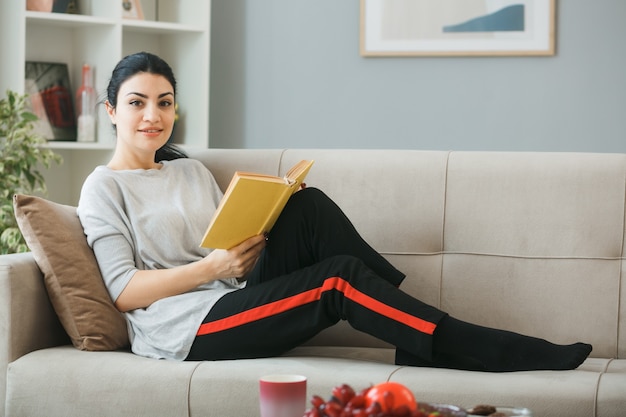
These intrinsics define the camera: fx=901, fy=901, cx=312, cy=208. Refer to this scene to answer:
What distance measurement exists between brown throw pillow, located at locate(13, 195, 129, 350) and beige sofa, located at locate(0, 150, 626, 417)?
4 centimetres

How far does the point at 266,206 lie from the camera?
6.66 feet

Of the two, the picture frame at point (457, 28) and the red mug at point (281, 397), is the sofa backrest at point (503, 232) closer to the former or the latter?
the red mug at point (281, 397)

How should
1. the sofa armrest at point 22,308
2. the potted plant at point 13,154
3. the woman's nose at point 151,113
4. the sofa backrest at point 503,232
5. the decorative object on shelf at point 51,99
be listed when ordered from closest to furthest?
the sofa armrest at point 22,308 < the sofa backrest at point 503,232 < the woman's nose at point 151,113 < the potted plant at point 13,154 < the decorative object on shelf at point 51,99

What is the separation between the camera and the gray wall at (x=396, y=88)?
3508 millimetres

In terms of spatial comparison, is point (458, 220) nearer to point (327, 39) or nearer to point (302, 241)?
point (302, 241)

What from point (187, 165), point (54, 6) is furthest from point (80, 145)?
point (187, 165)

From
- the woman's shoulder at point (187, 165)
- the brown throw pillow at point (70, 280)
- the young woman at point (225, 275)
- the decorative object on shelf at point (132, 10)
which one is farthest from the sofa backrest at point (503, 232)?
the decorative object on shelf at point (132, 10)

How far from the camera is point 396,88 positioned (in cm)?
370

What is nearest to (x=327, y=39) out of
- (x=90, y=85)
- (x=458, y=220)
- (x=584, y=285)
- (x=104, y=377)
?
(x=90, y=85)

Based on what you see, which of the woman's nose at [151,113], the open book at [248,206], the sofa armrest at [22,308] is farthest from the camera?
the woman's nose at [151,113]

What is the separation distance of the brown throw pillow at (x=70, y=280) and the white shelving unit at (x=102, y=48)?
133cm

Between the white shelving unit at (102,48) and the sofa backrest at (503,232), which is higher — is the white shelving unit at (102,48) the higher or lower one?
the higher one

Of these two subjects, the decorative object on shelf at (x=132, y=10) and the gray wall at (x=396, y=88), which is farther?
the decorative object on shelf at (x=132, y=10)

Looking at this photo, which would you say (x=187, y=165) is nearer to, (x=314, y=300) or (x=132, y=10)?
(x=314, y=300)
